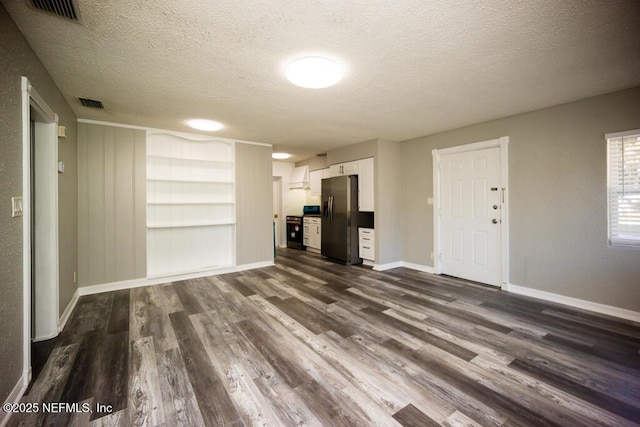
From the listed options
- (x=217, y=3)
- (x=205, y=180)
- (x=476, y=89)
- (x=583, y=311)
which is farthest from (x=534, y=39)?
(x=205, y=180)

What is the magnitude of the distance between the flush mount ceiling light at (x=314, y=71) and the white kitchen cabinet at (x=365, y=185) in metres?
2.76

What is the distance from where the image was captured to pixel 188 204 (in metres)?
4.76

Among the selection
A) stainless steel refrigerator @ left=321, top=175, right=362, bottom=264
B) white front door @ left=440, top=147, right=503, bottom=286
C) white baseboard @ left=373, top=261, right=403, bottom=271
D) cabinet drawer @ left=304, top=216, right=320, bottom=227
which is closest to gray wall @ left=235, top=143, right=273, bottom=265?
stainless steel refrigerator @ left=321, top=175, right=362, bottom=264

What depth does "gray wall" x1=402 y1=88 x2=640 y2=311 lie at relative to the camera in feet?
9.55

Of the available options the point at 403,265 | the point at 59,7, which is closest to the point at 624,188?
the point at 403,265

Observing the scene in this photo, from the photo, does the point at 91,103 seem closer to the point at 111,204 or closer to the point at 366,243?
the point at 111,204

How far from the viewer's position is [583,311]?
3051 mm

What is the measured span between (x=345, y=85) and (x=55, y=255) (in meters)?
3.24

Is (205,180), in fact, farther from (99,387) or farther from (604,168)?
(604,168)

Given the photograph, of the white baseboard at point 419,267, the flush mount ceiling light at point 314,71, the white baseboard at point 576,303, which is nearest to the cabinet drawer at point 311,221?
the white baseboard at point 419,267

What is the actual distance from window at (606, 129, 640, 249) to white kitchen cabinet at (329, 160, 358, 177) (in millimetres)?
3509

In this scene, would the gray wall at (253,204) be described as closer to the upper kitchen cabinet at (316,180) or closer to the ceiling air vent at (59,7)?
the upper kitchen cabinet at (316,180)

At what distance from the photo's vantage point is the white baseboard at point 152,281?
3.77 meters

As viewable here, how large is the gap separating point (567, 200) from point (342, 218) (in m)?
3.36
